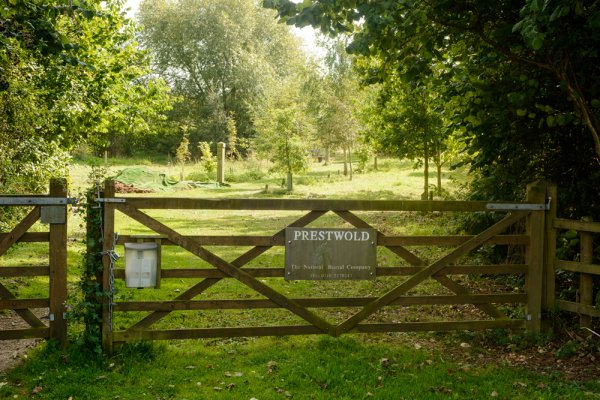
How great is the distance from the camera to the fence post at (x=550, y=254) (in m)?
6.53

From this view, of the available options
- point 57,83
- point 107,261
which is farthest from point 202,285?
point 57,83

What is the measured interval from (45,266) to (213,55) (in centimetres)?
4483

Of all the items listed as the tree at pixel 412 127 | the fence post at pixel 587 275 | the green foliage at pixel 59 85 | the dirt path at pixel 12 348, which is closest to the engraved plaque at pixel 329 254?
the fence post at pixel 587 275

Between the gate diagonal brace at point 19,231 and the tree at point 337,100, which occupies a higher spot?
the tree at point 337,100

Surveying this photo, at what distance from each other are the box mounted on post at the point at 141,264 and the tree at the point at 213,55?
41.0 meters

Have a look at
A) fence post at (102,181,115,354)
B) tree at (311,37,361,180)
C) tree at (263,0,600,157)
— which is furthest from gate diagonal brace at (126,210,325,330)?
tree at (311,37,361,180)

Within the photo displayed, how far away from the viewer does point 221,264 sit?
5.89 metres

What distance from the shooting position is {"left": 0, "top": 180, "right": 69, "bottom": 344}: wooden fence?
5543 mm

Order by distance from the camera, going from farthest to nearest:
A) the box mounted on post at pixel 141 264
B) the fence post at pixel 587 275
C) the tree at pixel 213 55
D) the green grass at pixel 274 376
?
the tree at pixel 213 55 → the fence post at pixel 587 275 → the box mounted on post at pixel 141 264 → the green grass at pixel 274 376

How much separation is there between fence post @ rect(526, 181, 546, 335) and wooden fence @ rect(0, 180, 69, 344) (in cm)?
524

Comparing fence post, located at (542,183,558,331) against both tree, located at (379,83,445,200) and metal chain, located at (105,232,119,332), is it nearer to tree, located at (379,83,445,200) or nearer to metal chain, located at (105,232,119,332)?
metal chain, located at (105,232,119,332)

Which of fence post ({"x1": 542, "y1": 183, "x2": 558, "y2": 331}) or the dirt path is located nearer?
the dirt path

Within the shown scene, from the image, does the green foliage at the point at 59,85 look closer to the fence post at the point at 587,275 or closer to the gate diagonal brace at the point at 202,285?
the gate diagonal brace at the point at 202,285

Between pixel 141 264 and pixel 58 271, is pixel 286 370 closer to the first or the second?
pixel 141 264
